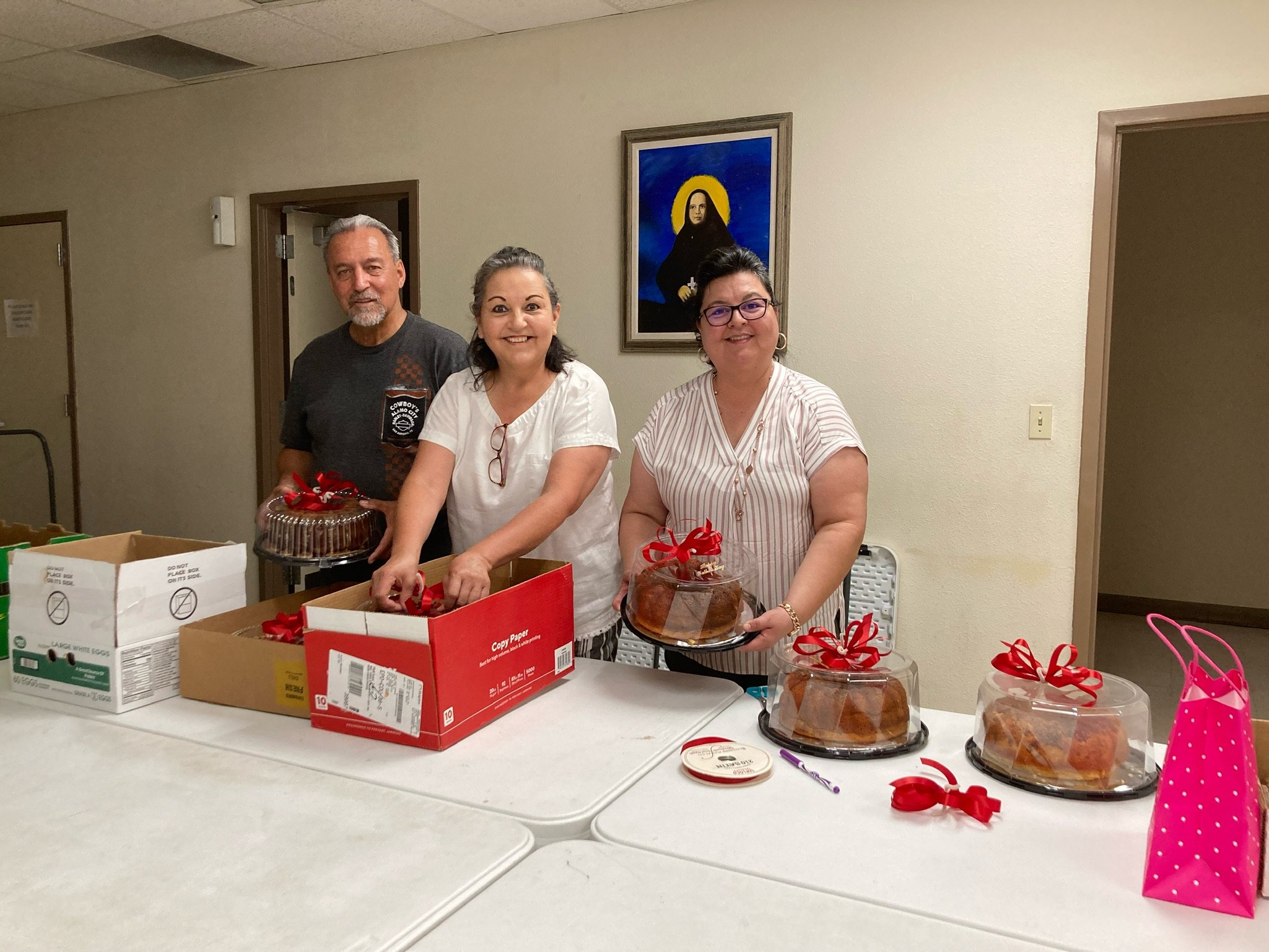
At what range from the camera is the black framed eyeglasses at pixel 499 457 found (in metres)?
1.90

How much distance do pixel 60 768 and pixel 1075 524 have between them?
266cm

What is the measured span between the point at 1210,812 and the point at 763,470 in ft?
3.17

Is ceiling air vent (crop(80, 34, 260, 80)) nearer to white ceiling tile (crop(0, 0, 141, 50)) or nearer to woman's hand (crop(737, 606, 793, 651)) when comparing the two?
white ceiling tile (crop(0, 0, 141, 50))

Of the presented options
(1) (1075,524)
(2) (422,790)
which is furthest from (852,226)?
(2) (422,790)

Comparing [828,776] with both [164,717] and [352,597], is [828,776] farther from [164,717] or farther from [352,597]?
[164,717]

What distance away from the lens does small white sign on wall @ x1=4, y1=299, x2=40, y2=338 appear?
4.90 metres

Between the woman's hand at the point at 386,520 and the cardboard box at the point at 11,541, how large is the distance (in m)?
0.56

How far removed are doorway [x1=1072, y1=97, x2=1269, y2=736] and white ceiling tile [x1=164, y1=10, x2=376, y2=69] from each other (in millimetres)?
3585

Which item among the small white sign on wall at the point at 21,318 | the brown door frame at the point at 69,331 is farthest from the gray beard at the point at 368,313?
the small white sign on wall at the point at 21,318

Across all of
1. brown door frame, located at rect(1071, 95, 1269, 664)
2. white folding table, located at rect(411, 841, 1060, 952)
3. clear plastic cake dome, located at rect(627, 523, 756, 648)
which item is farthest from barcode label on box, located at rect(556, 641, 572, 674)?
brown door frame, located at rect(1071, 95, 1269, 664)

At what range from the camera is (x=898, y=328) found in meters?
3.06

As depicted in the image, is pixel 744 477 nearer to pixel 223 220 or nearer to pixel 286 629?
pixel 286 629

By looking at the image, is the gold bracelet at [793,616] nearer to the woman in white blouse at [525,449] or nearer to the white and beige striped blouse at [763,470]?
the white and beige striped blouse at [763,470]

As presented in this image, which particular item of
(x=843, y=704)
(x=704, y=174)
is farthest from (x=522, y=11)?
(x=843, y=704)
